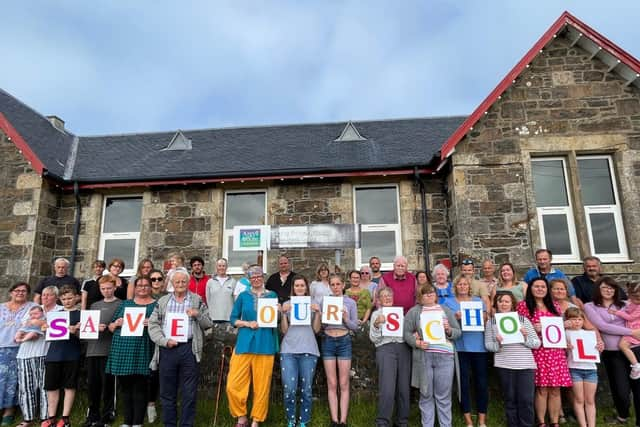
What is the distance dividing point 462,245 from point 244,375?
4.75 meters

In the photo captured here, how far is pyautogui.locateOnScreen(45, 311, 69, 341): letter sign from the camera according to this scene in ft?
17.3

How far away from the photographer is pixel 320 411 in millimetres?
5492

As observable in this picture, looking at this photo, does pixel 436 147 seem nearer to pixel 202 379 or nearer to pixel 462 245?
pixel 462 245

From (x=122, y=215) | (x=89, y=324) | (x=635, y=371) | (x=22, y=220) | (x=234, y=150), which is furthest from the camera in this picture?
(x=234, y=150)

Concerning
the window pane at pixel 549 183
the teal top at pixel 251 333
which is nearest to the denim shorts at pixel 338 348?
the teal top at pixel 251 333

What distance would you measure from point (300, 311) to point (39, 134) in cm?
982

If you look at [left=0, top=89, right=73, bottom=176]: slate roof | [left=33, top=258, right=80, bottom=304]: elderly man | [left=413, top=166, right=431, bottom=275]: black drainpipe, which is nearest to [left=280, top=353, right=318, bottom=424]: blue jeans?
[left=33, top=258, right=80, bottom=304]: elderly man

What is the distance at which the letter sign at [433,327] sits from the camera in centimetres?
492

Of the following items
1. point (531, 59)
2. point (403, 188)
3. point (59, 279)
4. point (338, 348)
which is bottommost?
point (338, 348)

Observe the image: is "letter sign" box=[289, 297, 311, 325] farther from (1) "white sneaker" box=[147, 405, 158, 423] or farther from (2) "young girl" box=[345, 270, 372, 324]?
(1) "white sneaker" box=[147, 405, 158, 423]

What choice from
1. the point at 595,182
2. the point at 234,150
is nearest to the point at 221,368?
the point at 234,150

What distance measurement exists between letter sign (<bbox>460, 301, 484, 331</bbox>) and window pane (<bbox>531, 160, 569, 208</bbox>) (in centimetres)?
423

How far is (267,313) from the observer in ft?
17.0

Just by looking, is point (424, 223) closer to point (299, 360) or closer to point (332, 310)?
point (332, 310)
